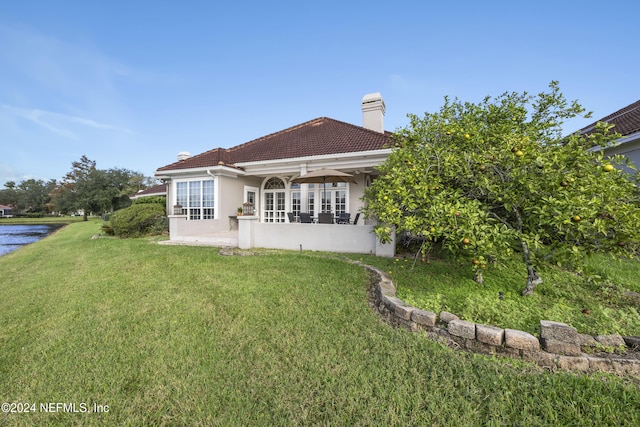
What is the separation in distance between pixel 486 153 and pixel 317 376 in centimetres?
365

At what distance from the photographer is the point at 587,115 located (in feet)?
15.8

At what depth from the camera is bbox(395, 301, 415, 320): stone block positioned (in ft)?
11.1

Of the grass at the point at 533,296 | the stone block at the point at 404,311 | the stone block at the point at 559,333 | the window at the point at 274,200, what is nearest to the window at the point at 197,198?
the window at the point at 274,200

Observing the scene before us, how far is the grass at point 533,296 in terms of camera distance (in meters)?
3.23

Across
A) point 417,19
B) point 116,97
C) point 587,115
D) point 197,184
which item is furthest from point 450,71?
point 116,97

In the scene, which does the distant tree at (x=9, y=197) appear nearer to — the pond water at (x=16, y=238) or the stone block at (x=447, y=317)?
the pond water at (x=16, y=238)

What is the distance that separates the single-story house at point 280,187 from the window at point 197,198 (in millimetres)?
48

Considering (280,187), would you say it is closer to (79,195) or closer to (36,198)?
(79,195)

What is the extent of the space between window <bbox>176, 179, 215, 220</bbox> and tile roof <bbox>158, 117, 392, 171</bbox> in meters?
0.86

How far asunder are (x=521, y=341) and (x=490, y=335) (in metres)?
0.27

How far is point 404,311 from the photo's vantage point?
11.3 ft

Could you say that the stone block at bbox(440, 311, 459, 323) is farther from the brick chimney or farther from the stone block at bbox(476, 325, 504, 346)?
the brick chimney

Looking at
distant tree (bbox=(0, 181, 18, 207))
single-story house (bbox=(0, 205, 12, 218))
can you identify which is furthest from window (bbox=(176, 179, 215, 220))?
single-story house (bbox=(0, 205, 12, 218))

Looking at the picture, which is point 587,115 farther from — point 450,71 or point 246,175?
point 246,175
